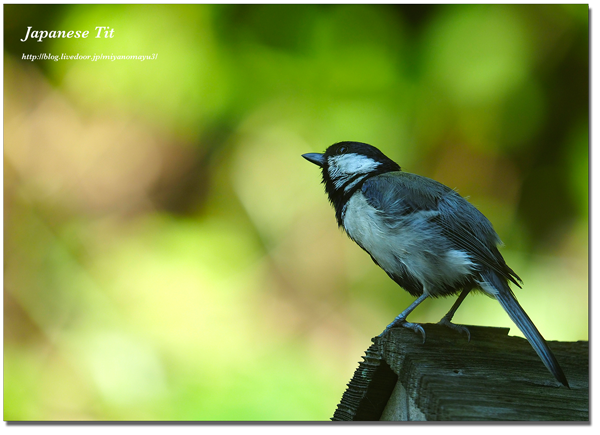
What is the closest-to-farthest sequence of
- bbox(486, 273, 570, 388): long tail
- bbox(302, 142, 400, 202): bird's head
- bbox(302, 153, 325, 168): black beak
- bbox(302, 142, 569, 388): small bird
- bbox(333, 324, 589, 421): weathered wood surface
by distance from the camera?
bbox(333, 324, 589, 421): weathered wood surface < bbox(486, 273, 570, 388): long tail < bbox(302, 142, 569, 388): small bird < bbox(302, 142, 400, 202): bird's head < bbox(302, 153, 325, 168): black beak

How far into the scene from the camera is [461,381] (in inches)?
54.1

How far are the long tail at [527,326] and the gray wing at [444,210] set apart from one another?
0.05m

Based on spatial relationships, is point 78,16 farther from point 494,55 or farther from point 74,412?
point 494,55

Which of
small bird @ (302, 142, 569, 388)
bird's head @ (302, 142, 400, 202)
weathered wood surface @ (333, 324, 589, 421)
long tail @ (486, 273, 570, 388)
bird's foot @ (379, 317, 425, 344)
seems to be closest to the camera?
weathered wood surface @ (333, 324, 589, 421)

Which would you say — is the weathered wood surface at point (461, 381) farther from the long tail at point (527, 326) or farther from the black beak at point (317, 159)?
the black beak at point (317, 159)

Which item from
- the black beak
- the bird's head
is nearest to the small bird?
the bird's head

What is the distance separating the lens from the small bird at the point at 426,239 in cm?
180

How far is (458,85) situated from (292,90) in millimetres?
1185

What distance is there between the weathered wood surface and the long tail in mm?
78

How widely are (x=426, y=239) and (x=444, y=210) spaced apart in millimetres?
146

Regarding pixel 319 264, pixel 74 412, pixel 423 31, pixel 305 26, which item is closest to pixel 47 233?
pixel 74 412

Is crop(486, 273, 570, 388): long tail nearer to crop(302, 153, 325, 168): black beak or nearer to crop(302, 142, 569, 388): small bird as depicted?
crop(302, 142, 569, 388): small bird

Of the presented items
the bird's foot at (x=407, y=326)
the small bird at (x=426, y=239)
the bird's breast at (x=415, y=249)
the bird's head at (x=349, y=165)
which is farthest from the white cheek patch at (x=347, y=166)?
the bird's foot at (x=407, y=326)

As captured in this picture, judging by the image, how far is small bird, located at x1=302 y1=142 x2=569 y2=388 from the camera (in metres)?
1.80
